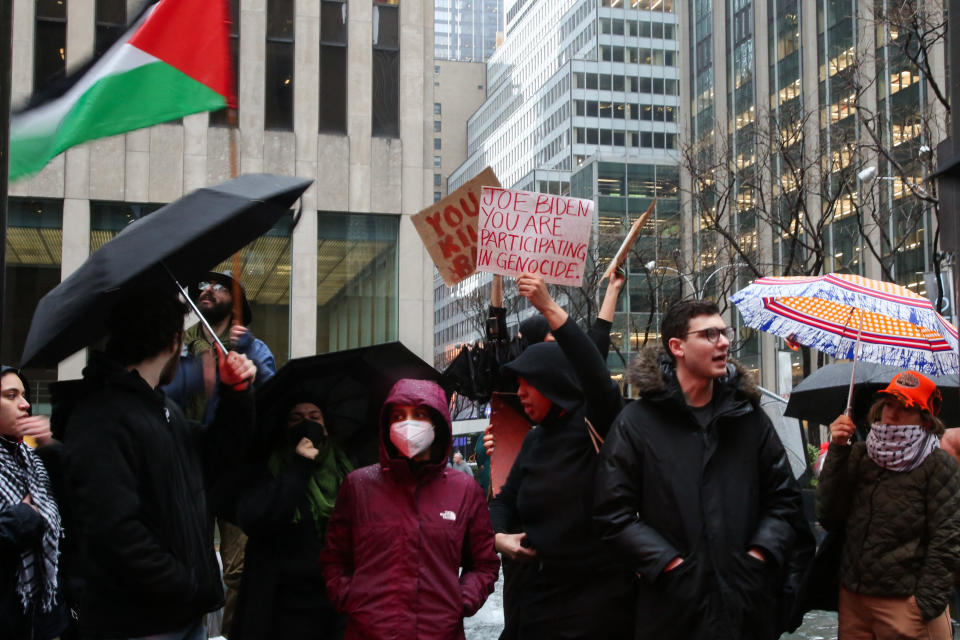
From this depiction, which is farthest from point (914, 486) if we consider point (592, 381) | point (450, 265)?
point (450, 265)

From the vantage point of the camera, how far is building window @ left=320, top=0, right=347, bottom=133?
78.0ft

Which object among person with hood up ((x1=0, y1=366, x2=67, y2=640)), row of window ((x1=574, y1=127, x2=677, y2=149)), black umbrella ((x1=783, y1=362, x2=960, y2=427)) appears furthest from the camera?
row of window ((x1=574, y1=127, x2=677, y2=149))

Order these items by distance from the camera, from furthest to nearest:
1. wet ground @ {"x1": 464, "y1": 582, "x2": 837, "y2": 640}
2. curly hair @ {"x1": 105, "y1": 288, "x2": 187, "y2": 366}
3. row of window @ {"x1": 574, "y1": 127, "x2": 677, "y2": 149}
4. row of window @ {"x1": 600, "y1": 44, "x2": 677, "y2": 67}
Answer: row of window @ {"x1": 600, "y1": 44, "x2": 677, "y2": 67}, row of window @ {"x1": 574, "y1": 127, "x2": 677, "y2": 149}, wet ground @ {"x1": 464, "y1": 582, "x2": 837, "y2": 640}, curly hair @ {"x1": 105, "y1": 288, "x2": 187, "y2": 366}

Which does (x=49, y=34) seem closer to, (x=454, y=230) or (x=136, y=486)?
(x=454, y=230)

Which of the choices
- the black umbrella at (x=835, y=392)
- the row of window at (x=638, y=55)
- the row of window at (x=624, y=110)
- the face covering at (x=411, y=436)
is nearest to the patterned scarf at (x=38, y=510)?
the face covering at (x=411, y=436)

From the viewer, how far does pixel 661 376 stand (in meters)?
4.61

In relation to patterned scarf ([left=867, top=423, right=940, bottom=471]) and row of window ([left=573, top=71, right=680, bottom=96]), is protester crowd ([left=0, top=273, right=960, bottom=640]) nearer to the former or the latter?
patterned scarf ([left=867, top=423, right=940, bottom=471])

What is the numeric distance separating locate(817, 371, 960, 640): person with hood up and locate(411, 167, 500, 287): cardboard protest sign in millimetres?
2510

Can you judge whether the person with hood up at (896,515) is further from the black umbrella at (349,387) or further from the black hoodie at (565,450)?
the black umbrella at (349,387)

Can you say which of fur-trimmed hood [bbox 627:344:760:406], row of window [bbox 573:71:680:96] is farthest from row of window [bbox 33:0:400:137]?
row of window [bbox 573:71:680:96]

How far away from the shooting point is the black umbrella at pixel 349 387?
521 cm

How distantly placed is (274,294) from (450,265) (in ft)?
55.8


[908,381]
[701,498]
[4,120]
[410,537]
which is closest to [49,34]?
[4,120]

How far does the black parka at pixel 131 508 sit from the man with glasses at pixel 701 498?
5.47 feet
